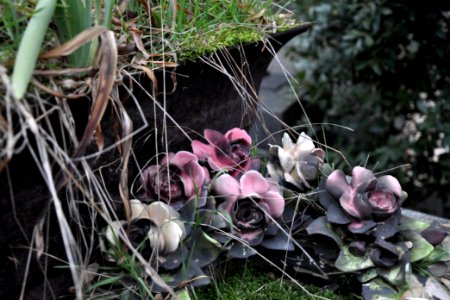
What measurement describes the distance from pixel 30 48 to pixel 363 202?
54 cm

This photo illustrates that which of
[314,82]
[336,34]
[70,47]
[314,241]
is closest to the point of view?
[70,47]

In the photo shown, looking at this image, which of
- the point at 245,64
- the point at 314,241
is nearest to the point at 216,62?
the point at 245,64

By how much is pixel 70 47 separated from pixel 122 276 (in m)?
0.32

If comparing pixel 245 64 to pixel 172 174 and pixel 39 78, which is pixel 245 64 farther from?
pixel 39 78

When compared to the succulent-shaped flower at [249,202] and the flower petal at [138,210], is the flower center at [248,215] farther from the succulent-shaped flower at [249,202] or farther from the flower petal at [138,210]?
the flower petal at [138,210]

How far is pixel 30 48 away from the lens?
0.68 meters

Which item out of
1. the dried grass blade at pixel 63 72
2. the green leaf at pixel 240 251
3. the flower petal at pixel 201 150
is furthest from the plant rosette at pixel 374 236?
the dried grass blade at pixel 63 72

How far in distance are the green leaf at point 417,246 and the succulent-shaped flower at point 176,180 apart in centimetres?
33

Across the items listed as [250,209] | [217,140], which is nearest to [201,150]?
[217,140]

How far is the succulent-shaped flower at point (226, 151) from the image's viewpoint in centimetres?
101

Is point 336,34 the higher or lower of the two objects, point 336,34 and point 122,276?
the lower

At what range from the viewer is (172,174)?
928 millimetres

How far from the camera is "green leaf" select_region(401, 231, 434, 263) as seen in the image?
922 millimetres

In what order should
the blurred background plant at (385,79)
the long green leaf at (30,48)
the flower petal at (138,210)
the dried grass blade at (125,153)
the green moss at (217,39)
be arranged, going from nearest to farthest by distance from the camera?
the long green leaf at (30,48) → the dried grass blade at (125,153) → the flower petal at (138,210) → the green moss at (217,39) → the blurred background plant at (385,79)
